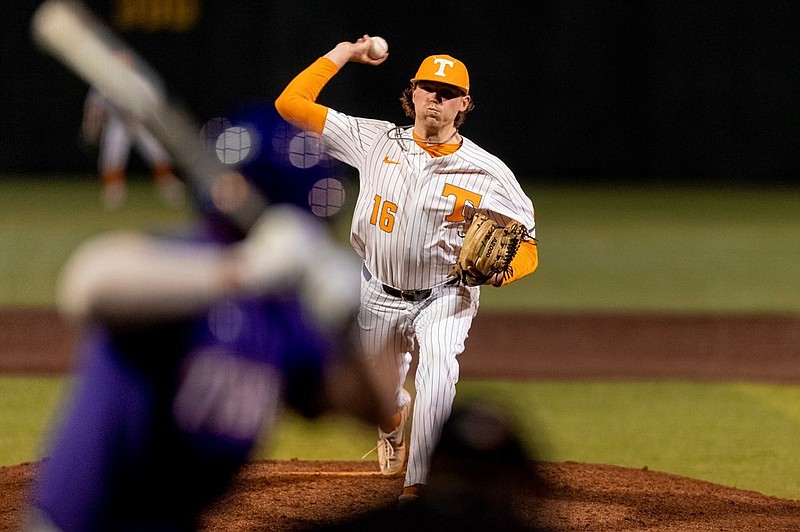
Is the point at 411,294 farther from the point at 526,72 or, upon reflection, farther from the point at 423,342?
the point at 526,72

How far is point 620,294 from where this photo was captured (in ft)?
42.0

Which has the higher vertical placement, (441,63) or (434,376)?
(441,63)

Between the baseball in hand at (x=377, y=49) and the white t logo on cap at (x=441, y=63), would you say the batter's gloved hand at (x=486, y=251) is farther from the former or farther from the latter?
the baseball in hand at (x=377, y=49)

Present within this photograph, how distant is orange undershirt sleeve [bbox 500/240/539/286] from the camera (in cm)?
583

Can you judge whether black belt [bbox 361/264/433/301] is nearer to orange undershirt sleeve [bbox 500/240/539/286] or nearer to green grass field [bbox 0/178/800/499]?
orange undershirt sleeve [bbox 500/240/539/286]

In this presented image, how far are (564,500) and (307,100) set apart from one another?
7.41ft

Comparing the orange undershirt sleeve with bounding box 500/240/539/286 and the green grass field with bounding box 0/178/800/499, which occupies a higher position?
the orange undershirt sleeve with bounding box 500/240/539/286

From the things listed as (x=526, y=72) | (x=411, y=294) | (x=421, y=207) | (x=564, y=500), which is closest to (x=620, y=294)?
(x=564, y=500)

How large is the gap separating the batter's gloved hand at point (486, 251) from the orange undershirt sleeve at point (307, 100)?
3.03 feet

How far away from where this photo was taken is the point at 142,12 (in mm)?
21000

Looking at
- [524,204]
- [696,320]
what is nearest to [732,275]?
[696,320]

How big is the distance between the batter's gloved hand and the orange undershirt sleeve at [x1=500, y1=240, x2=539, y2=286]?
0.07 meters

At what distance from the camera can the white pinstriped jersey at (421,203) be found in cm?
588

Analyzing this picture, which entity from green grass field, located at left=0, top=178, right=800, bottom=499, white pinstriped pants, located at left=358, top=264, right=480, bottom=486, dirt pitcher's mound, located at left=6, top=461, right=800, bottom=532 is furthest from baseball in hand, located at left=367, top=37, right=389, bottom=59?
dirt pitcher's mound, located at left=6, top=461, right=800, bottom=532
